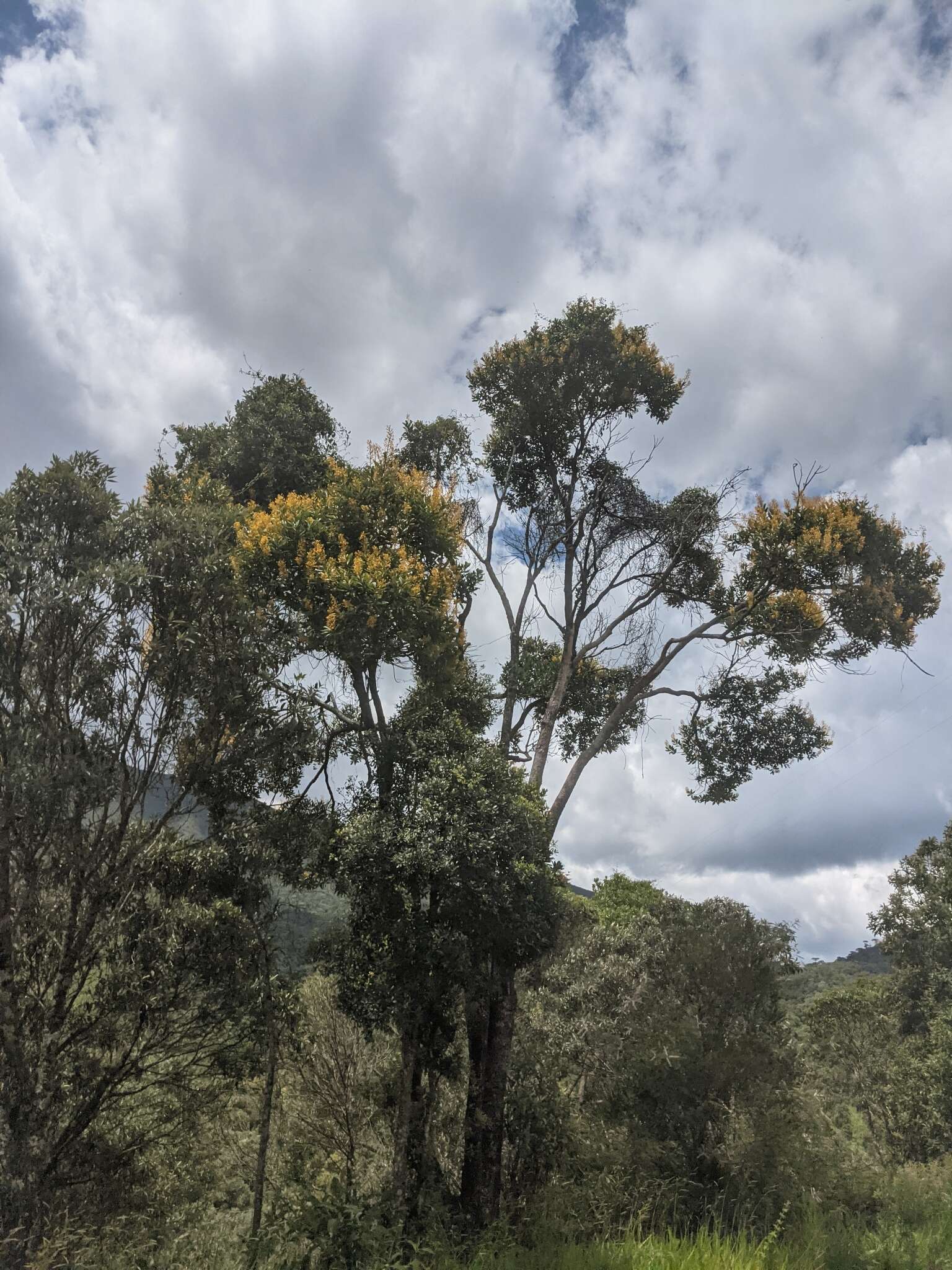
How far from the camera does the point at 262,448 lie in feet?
50.2

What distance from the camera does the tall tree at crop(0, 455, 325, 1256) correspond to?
8.53 meters

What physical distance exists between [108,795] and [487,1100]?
7979 millimetres

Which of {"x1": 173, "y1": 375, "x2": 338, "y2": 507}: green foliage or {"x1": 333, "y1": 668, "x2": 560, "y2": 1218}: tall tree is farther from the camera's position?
{"x1": 173, "y1": 375, "x2": 338, "y2": 507}: green foliage

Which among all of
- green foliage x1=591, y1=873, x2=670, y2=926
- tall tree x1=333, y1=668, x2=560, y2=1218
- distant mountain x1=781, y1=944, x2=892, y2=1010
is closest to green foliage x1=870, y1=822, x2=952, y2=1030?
distant mountain x1=781, y1=944, x2=892, y2=1010

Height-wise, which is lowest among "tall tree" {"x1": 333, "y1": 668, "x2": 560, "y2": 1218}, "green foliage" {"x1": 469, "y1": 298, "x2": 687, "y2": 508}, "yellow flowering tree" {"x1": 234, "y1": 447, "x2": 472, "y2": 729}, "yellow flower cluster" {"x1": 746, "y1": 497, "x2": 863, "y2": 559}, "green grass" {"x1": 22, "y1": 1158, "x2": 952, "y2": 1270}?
"green grass" {"x1": 22, "y1": 1158, "x2": 952, "y2": 1270}

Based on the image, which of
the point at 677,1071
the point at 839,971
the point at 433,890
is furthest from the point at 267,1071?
the point at 839,971

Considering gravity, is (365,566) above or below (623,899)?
above

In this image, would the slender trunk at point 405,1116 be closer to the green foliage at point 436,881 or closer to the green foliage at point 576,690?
the green foliage at point 436,881

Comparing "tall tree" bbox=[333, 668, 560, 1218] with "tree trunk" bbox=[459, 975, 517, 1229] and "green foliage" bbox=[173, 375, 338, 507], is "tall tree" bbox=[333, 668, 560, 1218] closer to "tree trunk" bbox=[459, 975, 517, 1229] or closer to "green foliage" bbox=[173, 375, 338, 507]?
"tree trunk" bbox=[459, 975, 517, 1229]

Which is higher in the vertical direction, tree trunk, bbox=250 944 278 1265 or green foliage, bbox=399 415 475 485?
green foliage, bbox=399 415 475 485

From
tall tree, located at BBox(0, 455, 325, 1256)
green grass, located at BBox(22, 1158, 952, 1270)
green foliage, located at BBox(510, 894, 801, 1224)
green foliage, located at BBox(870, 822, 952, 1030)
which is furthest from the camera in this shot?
Result: green foliage, located at BBox(870, 822, 952, 1030)

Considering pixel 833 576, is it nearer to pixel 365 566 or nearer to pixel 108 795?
pixel 365 566

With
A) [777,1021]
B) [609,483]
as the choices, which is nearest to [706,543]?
[609,483]

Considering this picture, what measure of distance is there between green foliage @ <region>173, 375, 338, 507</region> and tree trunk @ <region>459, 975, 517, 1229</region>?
33.1ft
